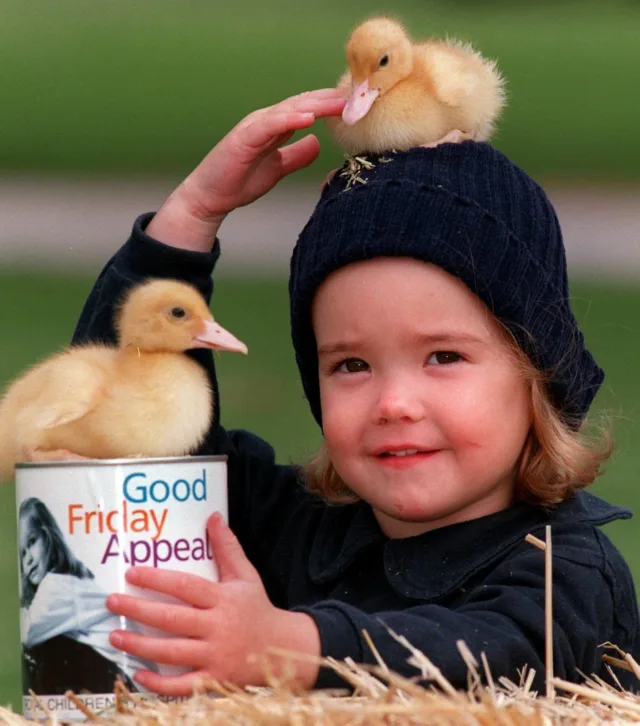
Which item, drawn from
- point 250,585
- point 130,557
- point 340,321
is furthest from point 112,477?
point 340,321

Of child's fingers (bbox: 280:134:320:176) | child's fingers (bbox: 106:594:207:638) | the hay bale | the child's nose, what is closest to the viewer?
the hay bale

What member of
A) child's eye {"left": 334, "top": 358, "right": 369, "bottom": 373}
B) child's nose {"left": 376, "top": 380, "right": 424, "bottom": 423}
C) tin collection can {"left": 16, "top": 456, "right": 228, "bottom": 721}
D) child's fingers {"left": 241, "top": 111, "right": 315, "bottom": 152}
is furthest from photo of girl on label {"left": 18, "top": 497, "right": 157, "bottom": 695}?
child's fingers {"left": 241, "top": 111, "right": 315, "bottom": 152}

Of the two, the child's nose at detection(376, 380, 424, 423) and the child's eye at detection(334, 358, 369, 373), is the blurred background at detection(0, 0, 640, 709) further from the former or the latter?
A: the child's nose at detection(376, 380, 424, 423)

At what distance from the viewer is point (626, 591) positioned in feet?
8.18

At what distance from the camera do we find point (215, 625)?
200 centimetres

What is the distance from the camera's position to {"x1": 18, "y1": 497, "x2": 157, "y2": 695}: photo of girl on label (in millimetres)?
1960

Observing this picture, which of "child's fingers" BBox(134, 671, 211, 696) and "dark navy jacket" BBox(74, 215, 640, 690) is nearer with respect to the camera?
"child's fingers" BBox(134, 671, 211, 696)

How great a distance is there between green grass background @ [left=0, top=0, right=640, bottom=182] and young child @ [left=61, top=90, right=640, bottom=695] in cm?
724

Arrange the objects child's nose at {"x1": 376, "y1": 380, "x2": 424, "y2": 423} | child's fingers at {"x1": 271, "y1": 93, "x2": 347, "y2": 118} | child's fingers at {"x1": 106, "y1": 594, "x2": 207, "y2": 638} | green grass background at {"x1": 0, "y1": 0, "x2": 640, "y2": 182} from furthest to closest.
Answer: green grass background at {"x1": 0, "y1": 0, "x2": 640, "y2": 182} < child's fingers at {"x1": 271, "y1": 93, "x2": 347, "y2": 118} < child's nose at {"x1": 376, "y1": 380, "x2": 424, "y2": 423} < child's fingers at {"x1": 106, "y1": 594, "x2": 207, "y2": 638}

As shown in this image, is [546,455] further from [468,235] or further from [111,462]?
[111,462]

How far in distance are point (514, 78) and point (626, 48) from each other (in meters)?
0.94

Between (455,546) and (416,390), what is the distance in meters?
0.30

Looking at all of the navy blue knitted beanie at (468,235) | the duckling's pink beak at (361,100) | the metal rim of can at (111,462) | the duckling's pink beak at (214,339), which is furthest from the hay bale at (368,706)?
the duckling's pink beak at (361,100)

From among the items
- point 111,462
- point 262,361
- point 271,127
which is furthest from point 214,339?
point 262,361
